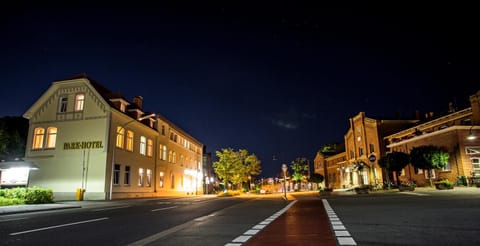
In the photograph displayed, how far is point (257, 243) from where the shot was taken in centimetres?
621

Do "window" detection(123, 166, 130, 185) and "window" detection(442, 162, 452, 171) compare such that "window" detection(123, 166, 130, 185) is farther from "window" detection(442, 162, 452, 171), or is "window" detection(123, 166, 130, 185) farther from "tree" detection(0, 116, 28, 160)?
"window" detection(442, 162, 452, 171)

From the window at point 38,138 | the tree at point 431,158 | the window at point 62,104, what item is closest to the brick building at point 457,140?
the tree at point 431,158

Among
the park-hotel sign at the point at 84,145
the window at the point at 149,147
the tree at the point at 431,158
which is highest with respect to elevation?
the window at the point at 149,147

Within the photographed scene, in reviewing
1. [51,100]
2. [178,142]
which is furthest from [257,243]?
[178,142]

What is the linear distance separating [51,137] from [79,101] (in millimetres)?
4689

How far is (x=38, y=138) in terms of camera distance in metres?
Answer: 33.9

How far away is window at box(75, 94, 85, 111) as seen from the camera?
33344mm

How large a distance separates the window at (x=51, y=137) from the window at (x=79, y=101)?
3.26 m

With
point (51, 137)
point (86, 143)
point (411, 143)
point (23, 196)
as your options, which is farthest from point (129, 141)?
point (411, 143)

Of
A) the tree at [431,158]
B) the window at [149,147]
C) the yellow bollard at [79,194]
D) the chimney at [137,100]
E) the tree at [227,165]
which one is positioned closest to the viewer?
the yellow bollard at [79,194]

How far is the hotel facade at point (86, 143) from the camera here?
31.0 meters

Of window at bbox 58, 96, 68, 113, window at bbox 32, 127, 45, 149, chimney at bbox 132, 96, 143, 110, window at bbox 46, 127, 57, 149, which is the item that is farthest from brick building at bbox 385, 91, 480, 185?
window at bbox 32, 127, 45, 149

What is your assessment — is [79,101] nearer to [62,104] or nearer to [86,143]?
[62,104]

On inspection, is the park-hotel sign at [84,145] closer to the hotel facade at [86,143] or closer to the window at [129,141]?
the hotel facade at [86,143]
